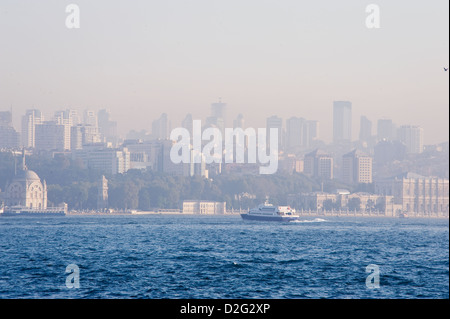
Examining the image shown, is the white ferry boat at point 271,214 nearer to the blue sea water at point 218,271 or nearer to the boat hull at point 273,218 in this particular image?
the boat hull at point 273,218

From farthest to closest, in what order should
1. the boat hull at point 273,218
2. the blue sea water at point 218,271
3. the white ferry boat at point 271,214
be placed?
the white ferry boat at point 271,214, the boat hull at point 273,218, the blue sea water at point 218,271

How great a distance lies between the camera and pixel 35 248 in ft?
192

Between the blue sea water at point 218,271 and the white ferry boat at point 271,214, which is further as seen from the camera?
the white ferry boat at point 271,214

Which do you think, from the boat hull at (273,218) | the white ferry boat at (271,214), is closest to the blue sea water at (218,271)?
the boat hull at (273,218)

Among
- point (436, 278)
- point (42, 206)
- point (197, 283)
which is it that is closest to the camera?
point (197, 283)

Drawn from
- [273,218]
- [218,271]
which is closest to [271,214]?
[273,218]

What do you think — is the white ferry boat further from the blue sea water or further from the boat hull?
the blue sea water

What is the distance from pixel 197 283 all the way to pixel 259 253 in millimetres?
18989

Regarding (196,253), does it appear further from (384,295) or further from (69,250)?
(384,295)

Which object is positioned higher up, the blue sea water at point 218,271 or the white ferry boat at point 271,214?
the white ferry boat at point 271,214

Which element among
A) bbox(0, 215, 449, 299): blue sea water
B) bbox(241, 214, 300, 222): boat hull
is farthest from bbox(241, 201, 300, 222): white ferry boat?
bbox(0, 215, 449, 299): blue sea water

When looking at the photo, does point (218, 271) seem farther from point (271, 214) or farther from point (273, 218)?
point (271, 214)
